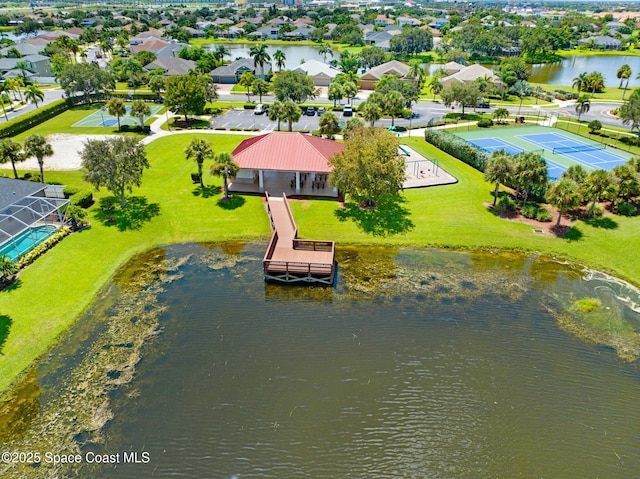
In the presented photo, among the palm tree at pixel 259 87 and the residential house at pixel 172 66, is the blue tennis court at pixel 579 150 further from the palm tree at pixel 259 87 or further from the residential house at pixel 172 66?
the residential house at pixel 172 66

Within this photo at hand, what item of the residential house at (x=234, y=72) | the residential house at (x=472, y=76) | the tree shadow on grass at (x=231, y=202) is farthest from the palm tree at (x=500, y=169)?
the residential house at (x=234, y=72)

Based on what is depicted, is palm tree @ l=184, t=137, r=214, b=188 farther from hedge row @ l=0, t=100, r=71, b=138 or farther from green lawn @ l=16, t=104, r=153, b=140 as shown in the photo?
hedge row @ l=0, t=100, r=71, b=138

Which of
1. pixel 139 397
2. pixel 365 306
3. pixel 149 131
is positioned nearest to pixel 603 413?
pixel 365 306

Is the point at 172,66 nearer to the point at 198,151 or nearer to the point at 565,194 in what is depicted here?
the point at 198,151

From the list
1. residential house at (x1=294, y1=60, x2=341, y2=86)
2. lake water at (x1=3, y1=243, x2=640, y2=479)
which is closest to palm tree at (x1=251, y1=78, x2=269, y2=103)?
residential house at (x1=294, y1=60, x2=341, y2=86)

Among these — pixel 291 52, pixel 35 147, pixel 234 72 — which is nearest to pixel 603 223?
pixel 35 147

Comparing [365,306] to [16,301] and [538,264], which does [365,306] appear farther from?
[16,301]
